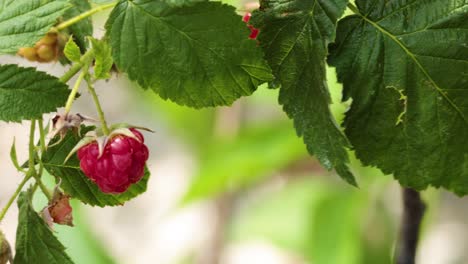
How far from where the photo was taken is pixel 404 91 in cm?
82

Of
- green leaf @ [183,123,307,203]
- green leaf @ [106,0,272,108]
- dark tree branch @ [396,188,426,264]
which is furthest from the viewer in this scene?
green leaf @ [183,123,307,203]

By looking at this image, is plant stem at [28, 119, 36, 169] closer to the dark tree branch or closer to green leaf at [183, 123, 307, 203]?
the dark tree branch

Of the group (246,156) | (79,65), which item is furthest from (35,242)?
(246,156)

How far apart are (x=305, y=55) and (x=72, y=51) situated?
0.76 ft

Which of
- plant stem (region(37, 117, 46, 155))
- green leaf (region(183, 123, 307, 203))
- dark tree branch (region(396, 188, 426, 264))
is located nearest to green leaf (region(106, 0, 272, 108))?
plant stem (region(37, 117, 46, 155))

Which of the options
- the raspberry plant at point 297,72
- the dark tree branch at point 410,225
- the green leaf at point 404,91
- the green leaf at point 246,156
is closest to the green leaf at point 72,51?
the raspberry plant at point 297,72

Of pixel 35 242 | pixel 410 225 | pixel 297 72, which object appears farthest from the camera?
pixel 410 225

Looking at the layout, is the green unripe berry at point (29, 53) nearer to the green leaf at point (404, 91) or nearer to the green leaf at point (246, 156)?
the green leaf at point (404, 91)

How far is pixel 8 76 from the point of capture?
0.86 meters

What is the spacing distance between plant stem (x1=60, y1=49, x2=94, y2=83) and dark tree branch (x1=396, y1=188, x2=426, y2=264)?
0.43 metres

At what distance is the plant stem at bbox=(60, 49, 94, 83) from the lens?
86 centimetres

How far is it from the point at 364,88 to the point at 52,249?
38 centimetres

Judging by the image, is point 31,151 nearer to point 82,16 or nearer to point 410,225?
point 82,16

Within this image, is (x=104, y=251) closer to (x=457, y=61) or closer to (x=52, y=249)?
(x=52, y=249)
